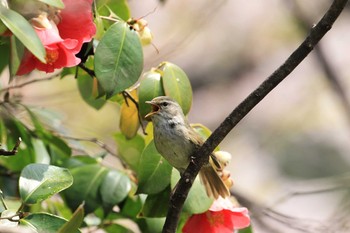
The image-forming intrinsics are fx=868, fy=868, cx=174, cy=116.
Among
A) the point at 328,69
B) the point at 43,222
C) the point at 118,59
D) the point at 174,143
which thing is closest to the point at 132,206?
the point at 174,143

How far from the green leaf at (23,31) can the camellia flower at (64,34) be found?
0.13 meters

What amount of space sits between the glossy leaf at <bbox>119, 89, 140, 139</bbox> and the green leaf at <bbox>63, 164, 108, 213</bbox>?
0.17 meters

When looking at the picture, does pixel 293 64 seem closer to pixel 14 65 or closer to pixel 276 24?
pixel 14 65

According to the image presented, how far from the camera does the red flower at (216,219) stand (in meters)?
1.89

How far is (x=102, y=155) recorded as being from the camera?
233cm

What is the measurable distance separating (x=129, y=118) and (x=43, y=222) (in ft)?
1.68

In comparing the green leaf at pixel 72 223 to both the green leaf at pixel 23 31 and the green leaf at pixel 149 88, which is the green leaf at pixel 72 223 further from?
the green leaf at pixel 149 88

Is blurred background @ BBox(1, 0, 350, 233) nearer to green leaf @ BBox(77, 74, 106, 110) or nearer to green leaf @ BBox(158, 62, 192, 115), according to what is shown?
green leaf @ BBox(77, 74, 106, 110)

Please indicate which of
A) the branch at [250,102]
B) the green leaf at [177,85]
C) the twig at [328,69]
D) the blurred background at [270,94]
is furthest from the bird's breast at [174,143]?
the twig at [328,69]

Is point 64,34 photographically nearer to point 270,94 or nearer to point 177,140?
point 177,140

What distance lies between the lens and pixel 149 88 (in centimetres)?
186

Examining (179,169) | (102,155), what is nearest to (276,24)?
(102,155)

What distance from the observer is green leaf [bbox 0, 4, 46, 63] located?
4.55 ft

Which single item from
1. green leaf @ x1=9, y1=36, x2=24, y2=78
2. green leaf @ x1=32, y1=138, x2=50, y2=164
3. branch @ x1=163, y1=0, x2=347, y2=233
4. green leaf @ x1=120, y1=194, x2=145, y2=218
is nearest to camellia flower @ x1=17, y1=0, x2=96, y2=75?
green leaf @ x1=9, y1=36, x2=24, y2=78
